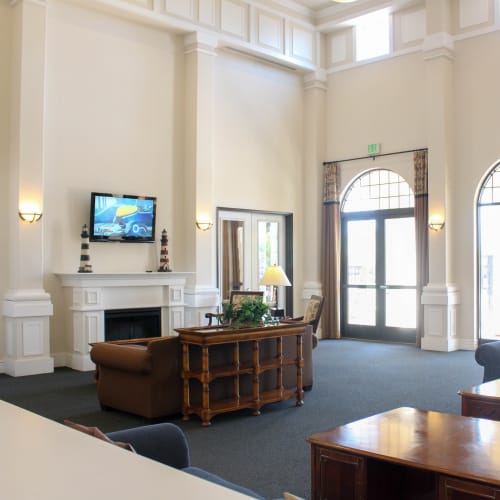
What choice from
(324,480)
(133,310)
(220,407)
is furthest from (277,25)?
(324,480)

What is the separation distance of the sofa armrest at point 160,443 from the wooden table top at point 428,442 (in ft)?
2.10

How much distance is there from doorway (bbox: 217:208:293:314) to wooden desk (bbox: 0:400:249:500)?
873cm

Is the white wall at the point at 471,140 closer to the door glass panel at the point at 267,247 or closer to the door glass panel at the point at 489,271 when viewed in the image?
the door glass panel at the point at 489,271

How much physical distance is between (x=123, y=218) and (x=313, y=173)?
13.4ft

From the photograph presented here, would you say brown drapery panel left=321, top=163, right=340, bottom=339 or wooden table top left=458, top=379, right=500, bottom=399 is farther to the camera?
brown drapery panel left=321, top=163, right=340, bottom=339

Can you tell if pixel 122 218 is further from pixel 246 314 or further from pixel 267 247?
pixel 246 314

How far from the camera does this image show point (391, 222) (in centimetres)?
1066

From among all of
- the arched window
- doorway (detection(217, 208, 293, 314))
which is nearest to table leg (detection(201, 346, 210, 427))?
doorway (detection(217, 208, 293, 314))

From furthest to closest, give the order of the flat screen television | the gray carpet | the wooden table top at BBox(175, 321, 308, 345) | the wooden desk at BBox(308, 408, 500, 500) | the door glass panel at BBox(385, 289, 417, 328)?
the door glass panel at BBox(385, 289, 417, 328) < the flat screen television < the wooden table top at BBox(175, 321, 308, 345) < the gray carpet < the wooden desk at BBox(308, 408, 500, 500)

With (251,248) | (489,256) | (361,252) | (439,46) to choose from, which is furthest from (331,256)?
(439,46)

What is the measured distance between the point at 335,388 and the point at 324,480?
3966 millimetres

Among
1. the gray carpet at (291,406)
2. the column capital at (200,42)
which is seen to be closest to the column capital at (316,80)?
the column capital at (200,42)

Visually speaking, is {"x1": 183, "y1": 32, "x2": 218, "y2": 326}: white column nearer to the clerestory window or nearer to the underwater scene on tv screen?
the underwater scene on tv screen

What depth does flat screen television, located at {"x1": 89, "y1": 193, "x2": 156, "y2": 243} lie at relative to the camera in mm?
8445
